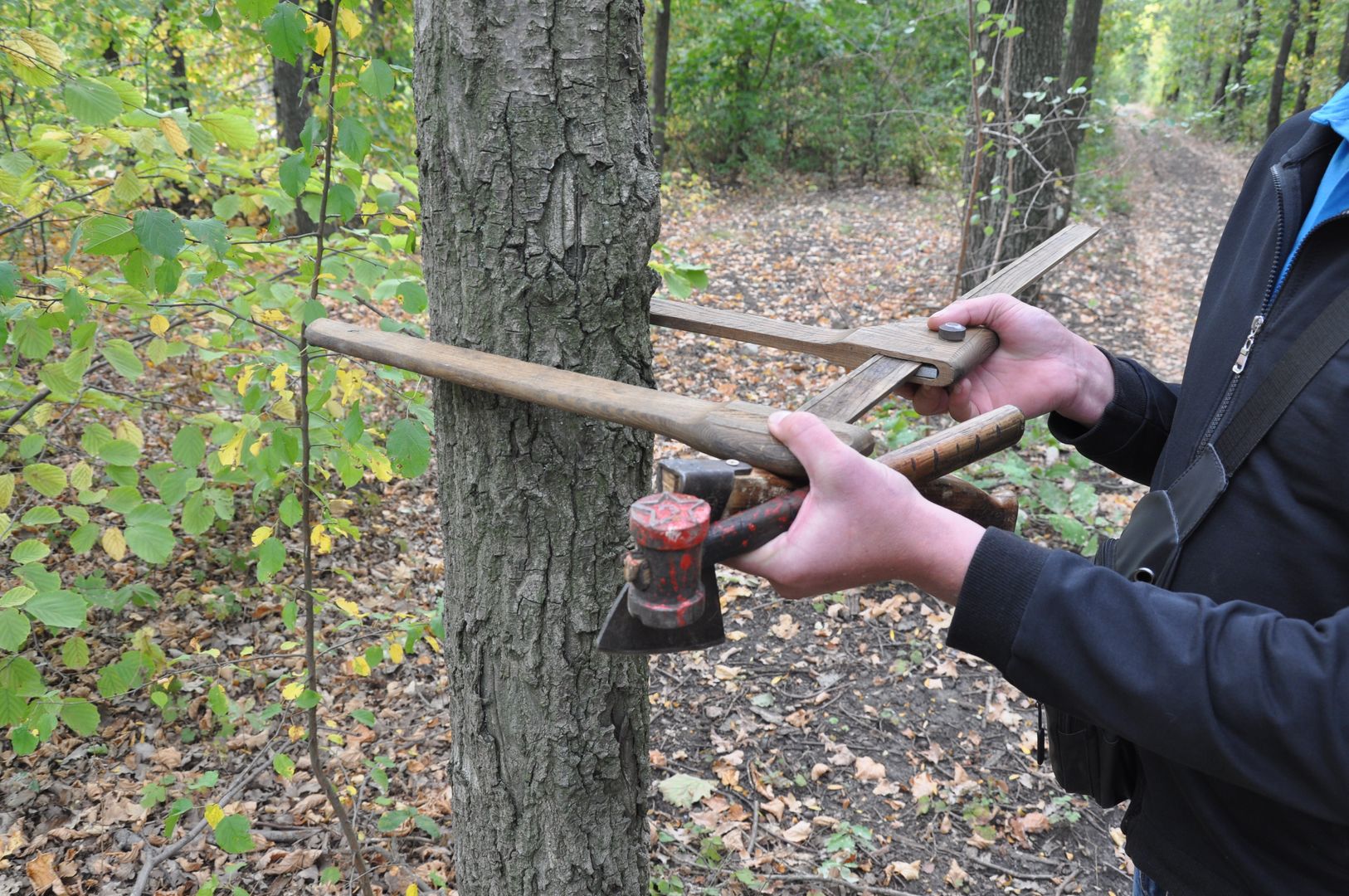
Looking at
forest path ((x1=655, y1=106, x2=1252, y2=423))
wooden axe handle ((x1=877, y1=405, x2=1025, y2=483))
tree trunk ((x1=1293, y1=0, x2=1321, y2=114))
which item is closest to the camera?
wooden axe handle ((x1=877, y1=405, x2=1025, y2=483))

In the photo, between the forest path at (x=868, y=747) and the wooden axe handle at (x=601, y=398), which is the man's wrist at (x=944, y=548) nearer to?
the wooden axe handle at (x=601, y=398)

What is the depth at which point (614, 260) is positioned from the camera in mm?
1587

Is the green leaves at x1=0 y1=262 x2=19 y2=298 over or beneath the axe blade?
over

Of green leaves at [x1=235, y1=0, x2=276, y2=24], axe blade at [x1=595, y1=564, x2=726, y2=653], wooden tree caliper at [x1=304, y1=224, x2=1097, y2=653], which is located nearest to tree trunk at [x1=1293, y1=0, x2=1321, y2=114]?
wooden tree caliper at [x1=304, y1=224, x2=1097, y2=653]

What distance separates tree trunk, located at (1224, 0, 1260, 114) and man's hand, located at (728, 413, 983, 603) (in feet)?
80.0

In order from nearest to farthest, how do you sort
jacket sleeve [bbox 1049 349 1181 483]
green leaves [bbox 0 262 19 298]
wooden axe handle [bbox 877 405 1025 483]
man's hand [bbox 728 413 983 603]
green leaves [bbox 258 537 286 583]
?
man's hand [bbox 728 413 983 603] → wooden axe handle [bbox 877 405 1025 483] → jacket sleeve [bbox 1049 349 1181 483] → green leaves [bbox 0 262 19 298] → green leaves [bbox 258 537 286 583]

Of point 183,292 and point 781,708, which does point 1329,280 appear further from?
point 183,292

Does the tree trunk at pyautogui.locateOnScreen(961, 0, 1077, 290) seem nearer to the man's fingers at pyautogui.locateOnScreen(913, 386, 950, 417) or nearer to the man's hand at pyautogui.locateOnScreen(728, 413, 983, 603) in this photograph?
the man's fingers at pyautogui.locateOnScreen(913, 386, 950, 417)

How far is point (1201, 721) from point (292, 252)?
9.51ft

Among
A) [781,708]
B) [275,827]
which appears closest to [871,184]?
[781,708]

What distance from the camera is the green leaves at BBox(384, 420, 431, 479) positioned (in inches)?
81.4

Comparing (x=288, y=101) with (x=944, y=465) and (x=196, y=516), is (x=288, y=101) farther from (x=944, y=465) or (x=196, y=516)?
(x=944, y=465)

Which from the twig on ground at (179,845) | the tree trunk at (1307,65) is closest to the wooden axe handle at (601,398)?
the twig on ground at (179,845)

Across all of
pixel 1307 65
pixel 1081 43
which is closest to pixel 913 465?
pixel 1081 43
